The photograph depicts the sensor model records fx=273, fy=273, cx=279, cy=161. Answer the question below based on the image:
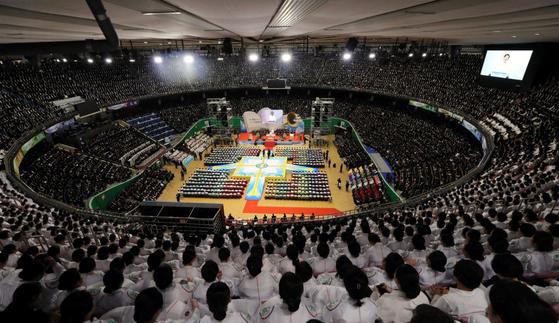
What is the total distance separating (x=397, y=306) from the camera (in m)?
4.27

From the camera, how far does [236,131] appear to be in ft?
143

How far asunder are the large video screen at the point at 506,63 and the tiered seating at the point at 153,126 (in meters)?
38.2

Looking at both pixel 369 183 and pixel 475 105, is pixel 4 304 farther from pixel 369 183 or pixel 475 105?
pixel 475 105

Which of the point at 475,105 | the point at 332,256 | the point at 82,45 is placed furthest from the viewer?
the point at 475,105

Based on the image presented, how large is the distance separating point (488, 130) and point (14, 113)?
41233 mm

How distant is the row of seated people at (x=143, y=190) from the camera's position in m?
22.5

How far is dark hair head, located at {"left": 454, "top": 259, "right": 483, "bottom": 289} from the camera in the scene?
4.13 meters

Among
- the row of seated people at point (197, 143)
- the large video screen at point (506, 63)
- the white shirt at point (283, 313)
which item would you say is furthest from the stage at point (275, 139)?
the white shirt at point (283, 313)

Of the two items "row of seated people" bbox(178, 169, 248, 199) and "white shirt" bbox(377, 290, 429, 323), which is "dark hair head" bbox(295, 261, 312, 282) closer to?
"white shirt" bbox(377, 290, 429, 323)

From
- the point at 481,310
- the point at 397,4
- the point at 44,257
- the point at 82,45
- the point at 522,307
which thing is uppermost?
the point at 397,4

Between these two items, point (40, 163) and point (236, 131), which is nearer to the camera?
point (40, 163)

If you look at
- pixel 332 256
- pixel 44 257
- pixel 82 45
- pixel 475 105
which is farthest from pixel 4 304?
pixel 475 105

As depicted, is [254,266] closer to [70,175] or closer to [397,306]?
[397,306]

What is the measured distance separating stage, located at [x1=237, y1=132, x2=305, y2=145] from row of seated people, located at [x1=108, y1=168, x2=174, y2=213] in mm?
14216
